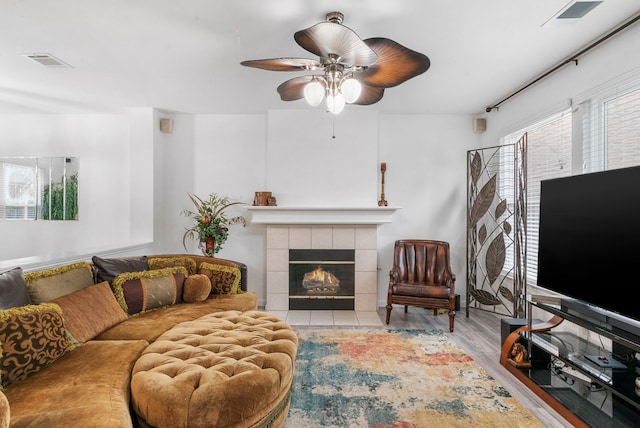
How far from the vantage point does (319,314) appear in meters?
4.08

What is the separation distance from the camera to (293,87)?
2.45 metres

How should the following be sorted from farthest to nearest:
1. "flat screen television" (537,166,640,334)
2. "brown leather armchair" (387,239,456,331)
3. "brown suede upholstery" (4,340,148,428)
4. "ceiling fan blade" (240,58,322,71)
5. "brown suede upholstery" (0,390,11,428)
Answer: "brown leather armchair" (387,239,456,331) → "ceiling fan blade" (240,58,322,71) → "flat screen television" (537,166,640,334) → "brown suede upholstery" (4,340,148,428) → "brown suede upholstery" (0,390,11,428)

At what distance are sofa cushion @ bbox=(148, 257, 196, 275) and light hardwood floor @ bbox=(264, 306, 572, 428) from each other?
127 cm

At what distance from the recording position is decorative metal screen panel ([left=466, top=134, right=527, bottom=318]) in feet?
11.4

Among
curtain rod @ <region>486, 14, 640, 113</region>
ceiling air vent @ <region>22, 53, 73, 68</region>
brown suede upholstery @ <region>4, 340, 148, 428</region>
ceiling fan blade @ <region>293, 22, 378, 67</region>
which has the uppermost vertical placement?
ceiling air vent @ <region>22, 53, 73, 68</region>

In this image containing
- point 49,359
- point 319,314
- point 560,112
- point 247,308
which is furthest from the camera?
point 319,314

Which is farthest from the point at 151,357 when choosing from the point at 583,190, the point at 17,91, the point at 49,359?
the point at 17,91

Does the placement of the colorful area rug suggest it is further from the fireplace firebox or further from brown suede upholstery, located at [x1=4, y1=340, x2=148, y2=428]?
the fireplace firebox

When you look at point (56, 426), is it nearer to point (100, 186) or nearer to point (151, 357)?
point (151, 357)

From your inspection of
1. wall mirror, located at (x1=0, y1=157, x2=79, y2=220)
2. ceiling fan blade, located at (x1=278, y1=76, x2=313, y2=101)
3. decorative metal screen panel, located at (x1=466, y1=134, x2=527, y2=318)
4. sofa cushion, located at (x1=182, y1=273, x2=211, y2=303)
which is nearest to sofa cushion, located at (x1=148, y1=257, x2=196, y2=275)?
sofa cushion, located at (x1=182, y1=273, x2=211, y2=303)

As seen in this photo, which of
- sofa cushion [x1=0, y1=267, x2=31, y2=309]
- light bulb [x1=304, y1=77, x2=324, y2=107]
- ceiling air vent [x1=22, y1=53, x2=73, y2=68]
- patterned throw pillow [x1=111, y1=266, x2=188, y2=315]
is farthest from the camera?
ceiling air vent [x1=22, y1=53, x2=73, y2=68]

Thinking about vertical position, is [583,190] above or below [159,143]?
below

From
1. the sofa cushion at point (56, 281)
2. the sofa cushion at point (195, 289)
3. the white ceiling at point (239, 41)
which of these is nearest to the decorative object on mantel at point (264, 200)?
the white ceiling at point (239, 41)

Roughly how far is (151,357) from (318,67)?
1.90 meters
